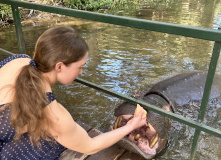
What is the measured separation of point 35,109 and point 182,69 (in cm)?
442

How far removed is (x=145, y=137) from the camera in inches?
90.4

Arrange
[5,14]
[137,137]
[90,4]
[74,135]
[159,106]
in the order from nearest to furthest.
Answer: [74,135] < [137,137] < [159,106] < [5,14] < [90,4]

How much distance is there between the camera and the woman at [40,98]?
4.12 feet

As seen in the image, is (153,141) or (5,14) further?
(5,14)

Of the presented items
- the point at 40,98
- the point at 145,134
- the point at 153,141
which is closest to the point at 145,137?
the point at 145,134

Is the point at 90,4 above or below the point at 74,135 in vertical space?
below

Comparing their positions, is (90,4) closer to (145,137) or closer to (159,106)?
(159,106)

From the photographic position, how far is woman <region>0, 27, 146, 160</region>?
1.26 metres

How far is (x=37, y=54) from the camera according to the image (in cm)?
142

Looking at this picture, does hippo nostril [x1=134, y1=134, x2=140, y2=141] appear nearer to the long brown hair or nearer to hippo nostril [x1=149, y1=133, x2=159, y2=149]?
hippo nostril [x1=149, y1=133, x2=159, y2=149]

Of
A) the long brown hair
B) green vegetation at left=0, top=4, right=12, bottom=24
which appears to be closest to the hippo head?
the long brown hair

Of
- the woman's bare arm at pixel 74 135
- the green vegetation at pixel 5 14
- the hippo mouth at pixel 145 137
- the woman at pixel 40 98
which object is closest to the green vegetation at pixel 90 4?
the green vegetation at pixel 5 14

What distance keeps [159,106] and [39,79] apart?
77.0 inches

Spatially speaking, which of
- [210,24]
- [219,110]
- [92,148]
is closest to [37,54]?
[92,148]
